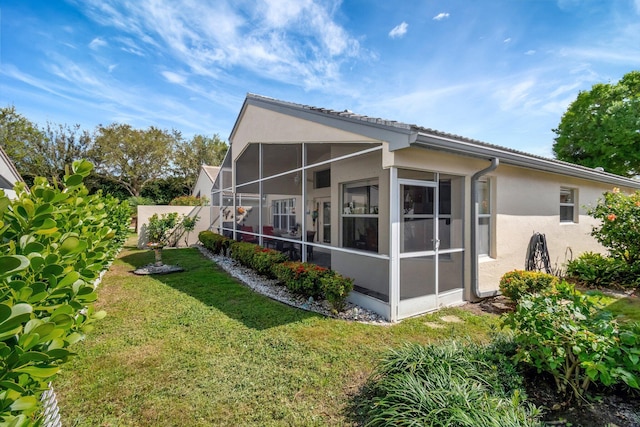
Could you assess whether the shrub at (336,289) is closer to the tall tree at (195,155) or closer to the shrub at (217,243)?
the shrub at (217,243)

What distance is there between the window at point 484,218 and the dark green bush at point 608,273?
3537 mm

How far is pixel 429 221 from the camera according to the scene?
5.56 m

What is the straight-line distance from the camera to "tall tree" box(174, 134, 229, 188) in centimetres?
3288

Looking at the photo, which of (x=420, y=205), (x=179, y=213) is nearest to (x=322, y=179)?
(x=420, y=205)

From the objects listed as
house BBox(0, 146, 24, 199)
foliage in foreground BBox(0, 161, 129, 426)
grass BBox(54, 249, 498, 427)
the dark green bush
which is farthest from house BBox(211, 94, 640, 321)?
house BBox(0, 146, 24, 199)

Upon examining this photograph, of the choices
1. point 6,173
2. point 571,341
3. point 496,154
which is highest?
point 496,154

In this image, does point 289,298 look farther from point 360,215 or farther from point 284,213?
point 284,213

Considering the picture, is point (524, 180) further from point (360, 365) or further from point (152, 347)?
point (152, 347)

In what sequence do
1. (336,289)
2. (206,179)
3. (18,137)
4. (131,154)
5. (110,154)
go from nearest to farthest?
(336,289) → (206,179) → (18,137) → (110,154) → (131,154)

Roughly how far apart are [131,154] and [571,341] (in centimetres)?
3360

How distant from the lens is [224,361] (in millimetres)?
3736

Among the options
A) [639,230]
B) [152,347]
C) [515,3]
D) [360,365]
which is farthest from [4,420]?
[639,230]

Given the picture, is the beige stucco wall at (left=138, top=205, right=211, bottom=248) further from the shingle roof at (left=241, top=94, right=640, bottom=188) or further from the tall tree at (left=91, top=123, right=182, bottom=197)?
the tall tree at (left=91, top=123, right=182, bottom=197)

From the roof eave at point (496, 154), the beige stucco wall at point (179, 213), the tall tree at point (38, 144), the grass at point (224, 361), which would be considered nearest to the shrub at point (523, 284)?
the grass at point (224, 361)
